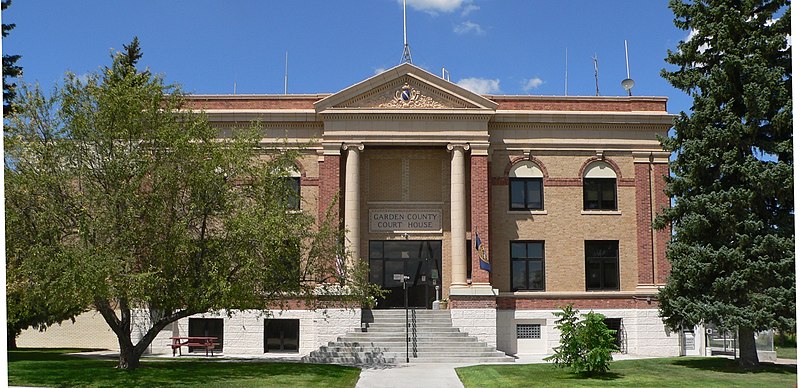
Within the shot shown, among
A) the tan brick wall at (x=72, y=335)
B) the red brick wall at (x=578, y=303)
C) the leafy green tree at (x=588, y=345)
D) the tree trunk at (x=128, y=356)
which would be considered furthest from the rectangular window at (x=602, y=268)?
the tan brick wall at (x=72, y=335)

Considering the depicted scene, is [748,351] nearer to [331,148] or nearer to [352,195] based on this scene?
[352,195]

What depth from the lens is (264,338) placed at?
29.7 meters

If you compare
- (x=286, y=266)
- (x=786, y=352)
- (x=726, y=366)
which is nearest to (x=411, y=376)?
(x=286, y=266)

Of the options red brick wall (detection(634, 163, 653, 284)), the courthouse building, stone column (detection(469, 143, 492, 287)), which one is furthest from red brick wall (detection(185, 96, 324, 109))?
red brick wall (detection(634, 163, 653, 284))

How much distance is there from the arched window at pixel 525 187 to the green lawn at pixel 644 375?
8.50m

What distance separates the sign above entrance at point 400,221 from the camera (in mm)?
31156

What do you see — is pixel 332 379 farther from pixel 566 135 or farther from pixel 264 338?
pixel 566 135

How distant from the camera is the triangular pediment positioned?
1176 inches

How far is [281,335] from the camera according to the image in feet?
97.7

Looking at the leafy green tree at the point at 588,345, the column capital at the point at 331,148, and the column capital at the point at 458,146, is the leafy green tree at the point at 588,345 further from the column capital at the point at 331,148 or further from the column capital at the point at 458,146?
the column capital at the point at 331,148

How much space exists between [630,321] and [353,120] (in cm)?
1252

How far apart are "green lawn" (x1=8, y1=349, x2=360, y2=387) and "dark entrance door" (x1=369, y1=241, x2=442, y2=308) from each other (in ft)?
25.7

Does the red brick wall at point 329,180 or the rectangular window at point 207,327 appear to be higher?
the red brick wall at point 329,180

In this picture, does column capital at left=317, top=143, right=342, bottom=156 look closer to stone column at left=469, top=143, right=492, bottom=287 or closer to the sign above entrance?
the sign above entrance
